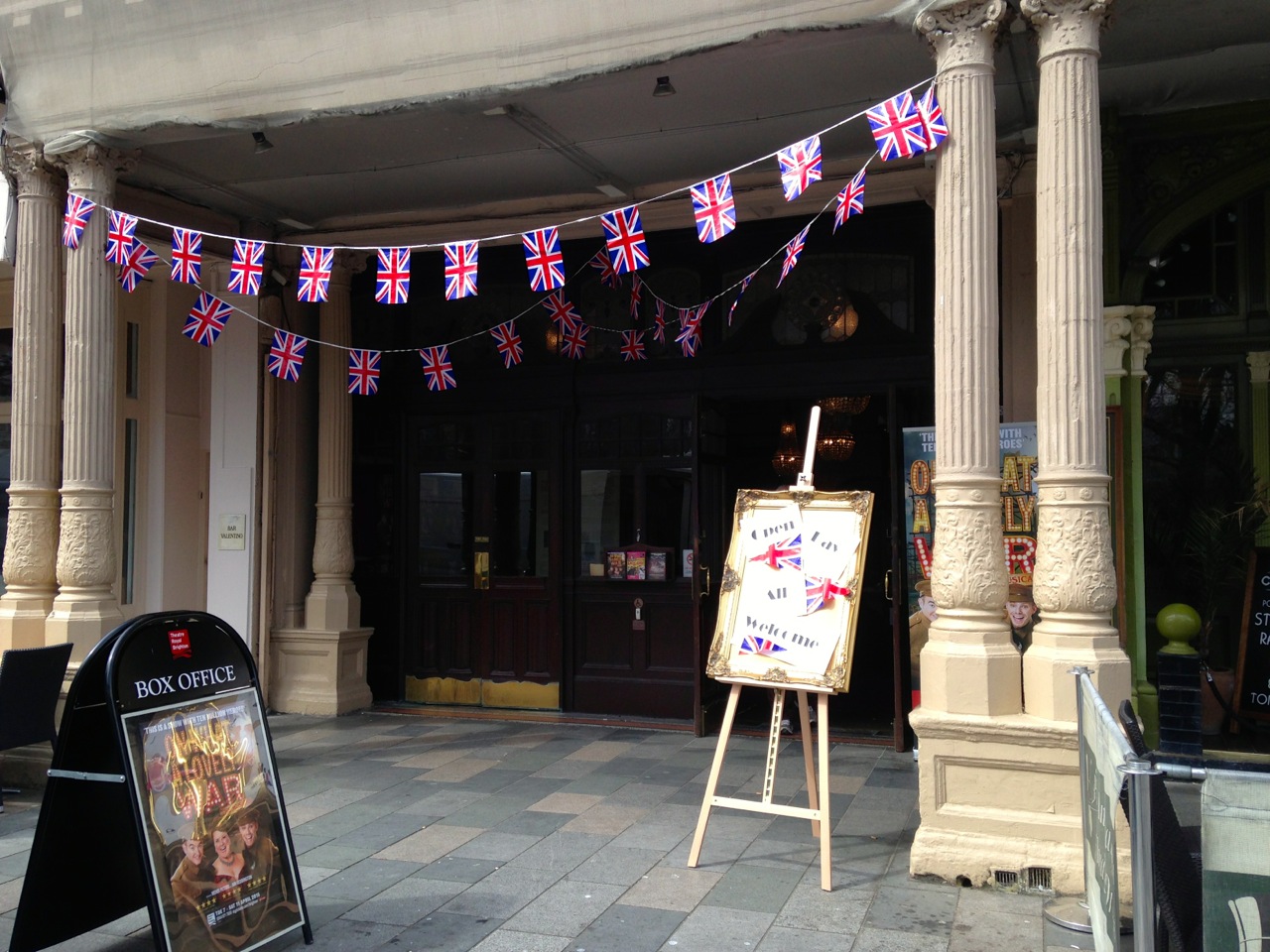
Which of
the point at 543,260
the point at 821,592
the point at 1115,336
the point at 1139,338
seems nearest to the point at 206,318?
the point at 543,260

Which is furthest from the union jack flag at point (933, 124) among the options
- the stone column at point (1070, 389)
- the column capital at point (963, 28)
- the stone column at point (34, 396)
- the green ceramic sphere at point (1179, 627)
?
the stone column at point (34, 396)

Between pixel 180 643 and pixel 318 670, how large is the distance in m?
5.78

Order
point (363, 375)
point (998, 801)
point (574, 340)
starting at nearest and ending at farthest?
point (998, 801) → point (363, 375) → point (574, 340)

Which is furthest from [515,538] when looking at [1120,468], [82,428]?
[1120,468]

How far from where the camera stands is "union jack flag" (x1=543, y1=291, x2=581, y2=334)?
9.52 m

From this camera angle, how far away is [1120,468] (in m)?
7.66

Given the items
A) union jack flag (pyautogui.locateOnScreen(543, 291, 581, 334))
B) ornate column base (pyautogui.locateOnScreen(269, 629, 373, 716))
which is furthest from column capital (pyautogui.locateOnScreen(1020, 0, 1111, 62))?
ornate column base (pyautogui.locateOnScreen(269, 629, 373, 716))

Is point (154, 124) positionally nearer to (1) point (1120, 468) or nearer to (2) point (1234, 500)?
(1) point (1120, 468)

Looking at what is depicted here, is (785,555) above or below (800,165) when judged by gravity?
below

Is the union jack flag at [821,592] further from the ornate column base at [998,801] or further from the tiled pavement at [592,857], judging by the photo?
the tiled pavement at [592,857]

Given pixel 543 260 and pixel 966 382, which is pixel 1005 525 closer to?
pixel 966 382

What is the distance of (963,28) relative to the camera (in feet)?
18.9

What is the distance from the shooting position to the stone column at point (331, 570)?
10102 millimetres

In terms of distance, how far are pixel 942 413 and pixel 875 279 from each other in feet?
11.2
